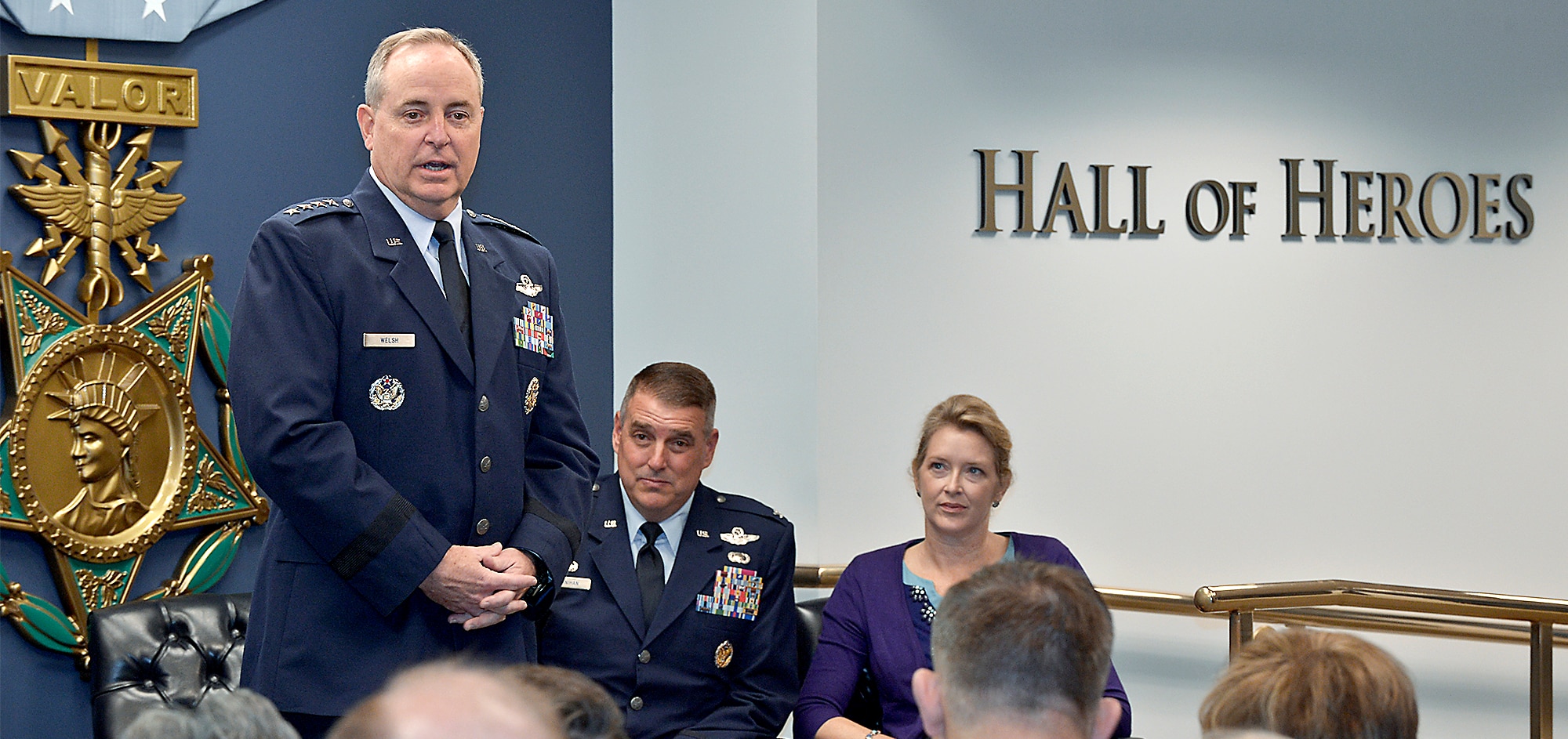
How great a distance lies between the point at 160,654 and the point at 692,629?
100cm

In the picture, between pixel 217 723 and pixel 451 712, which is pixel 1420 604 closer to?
pixel 451 712

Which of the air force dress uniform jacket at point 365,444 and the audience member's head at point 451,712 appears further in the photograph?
the air force dress uniform jacket at point 365,444

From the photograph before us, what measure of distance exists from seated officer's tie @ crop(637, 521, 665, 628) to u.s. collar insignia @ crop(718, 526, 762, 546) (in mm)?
136

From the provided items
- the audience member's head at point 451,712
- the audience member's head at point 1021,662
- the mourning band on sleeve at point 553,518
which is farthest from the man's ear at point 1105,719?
the mourning band on sleeve at point 553,518

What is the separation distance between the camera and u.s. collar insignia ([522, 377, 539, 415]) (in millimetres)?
2344

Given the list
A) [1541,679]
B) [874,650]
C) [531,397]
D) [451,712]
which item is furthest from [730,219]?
[451,712]

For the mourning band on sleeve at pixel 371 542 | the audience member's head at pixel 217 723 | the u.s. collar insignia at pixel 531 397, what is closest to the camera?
the audience member's head at pixel 217 723

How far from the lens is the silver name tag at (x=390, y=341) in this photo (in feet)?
7.04

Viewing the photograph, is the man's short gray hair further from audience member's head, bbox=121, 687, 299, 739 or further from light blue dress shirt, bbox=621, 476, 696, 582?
audience member's head, bbox=121, 687, 299, 739

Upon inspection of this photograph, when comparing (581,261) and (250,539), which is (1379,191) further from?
(250,539)

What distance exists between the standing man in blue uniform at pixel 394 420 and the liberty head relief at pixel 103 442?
89 centimetres

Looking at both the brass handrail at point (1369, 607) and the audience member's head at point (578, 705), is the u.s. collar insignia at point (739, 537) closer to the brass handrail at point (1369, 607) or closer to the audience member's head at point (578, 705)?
the brass handrail at point (1369, 607)

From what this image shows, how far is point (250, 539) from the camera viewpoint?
3.12 metres

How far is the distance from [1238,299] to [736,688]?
6.04 ft
